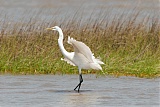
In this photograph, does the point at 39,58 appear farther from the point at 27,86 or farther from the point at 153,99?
the point at 153,99

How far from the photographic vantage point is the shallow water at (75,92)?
35.1 ft

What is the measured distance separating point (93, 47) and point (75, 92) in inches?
134

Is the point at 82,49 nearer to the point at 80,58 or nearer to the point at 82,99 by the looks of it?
the point at 80,58

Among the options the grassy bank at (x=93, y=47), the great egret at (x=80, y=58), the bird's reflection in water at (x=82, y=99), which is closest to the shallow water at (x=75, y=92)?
the bird's reflection in water at (x=82, y=99)

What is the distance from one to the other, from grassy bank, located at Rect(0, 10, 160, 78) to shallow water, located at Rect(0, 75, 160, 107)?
1.70ft

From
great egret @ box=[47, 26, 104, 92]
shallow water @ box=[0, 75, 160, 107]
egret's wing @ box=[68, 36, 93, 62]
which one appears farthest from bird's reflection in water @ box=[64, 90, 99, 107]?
egret's wing @ box=[68, 36, 93, 62]

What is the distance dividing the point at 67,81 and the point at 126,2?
64.9 feet

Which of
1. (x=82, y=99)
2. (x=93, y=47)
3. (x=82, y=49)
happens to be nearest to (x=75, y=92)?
(x=82, y=49)

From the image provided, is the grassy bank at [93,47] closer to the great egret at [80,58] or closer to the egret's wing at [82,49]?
the great egret at [80,58]

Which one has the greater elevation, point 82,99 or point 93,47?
point 93,47

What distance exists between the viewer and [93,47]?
15.4 metres

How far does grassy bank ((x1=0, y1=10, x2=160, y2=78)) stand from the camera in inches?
557

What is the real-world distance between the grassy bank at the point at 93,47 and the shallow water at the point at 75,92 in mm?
519

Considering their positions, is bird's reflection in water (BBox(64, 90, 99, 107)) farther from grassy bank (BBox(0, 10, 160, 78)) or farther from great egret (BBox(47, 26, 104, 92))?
grassy bank (BBox(0, 10, 160, 78))
